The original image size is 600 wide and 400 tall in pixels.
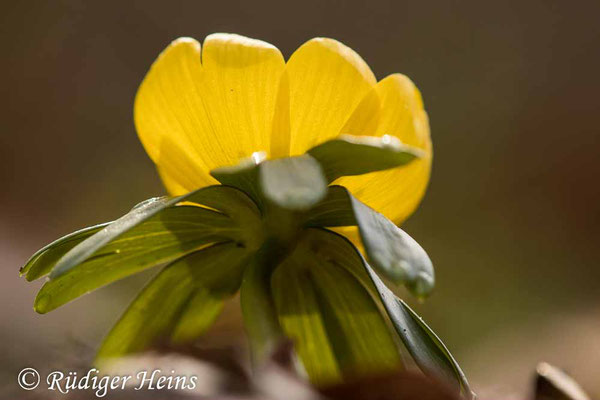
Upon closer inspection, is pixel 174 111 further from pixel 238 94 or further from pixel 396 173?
pixel 396 173

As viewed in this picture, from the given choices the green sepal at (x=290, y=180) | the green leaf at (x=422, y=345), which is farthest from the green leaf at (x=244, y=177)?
the green leaf at (x=422, y=345)

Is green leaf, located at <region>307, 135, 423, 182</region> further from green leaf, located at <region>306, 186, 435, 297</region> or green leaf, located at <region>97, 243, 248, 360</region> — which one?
green leaf, located at <region>97, 243, 248, 360</region>

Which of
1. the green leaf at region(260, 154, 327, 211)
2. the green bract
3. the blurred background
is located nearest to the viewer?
the green leaf at region(260, 154, 327, 211)

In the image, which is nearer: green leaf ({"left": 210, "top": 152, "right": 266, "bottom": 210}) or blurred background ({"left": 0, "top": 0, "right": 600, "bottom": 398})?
green leaf ({"left": 210, "top": 152, "right": 266, "bottom": 210})

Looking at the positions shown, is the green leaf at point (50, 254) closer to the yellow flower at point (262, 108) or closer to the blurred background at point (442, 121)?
the yellow flower at point (262, 108)

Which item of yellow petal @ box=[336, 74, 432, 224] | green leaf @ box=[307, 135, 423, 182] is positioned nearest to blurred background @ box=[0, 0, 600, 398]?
yellow petal @ box=[336, 74, 432, 224]

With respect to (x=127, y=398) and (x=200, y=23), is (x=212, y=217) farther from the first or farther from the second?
(x=200, y=23)

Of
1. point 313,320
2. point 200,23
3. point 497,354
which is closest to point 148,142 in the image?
point 313,320
